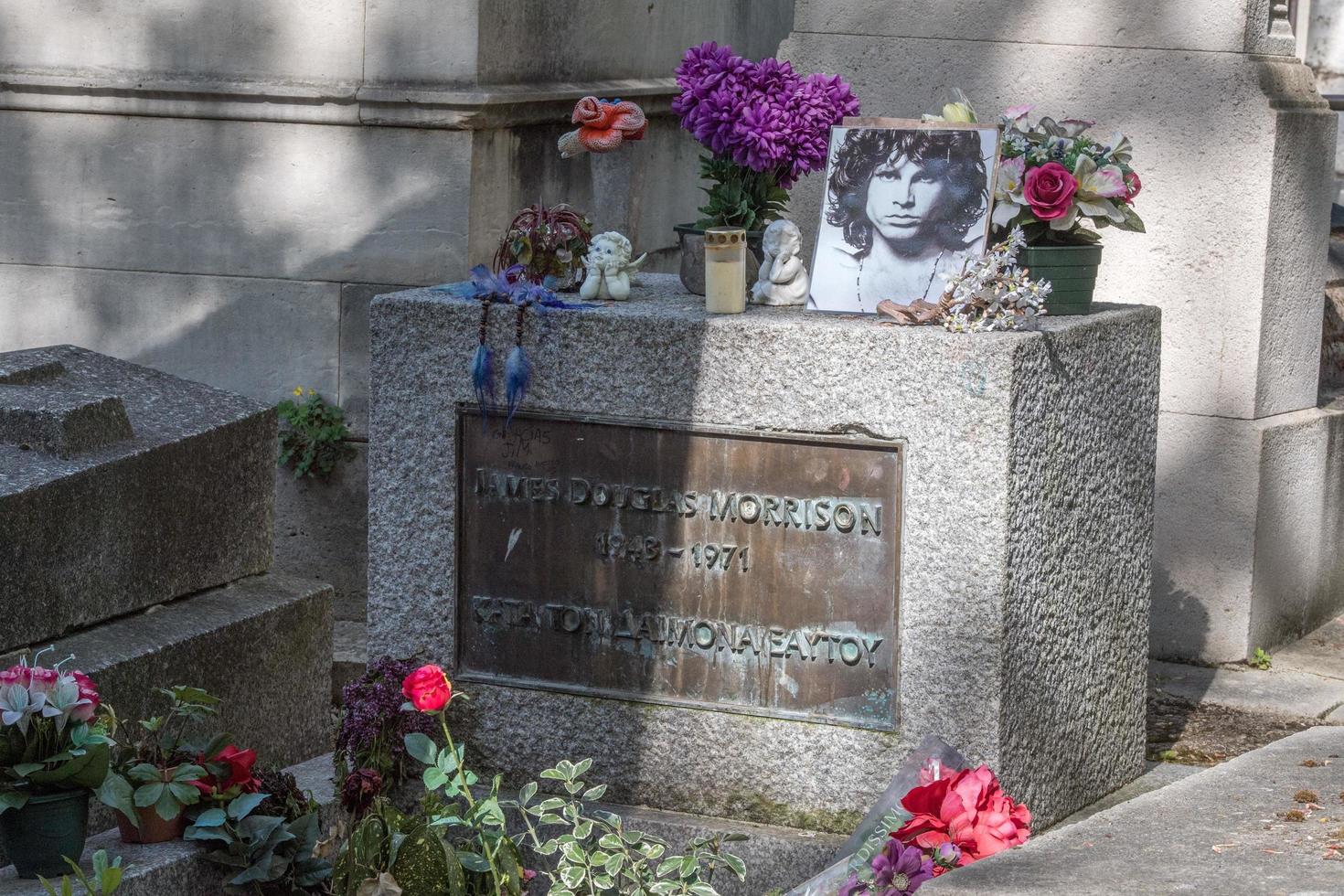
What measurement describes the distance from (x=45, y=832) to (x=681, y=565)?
140 cm

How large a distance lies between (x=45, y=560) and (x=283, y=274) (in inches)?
92.4

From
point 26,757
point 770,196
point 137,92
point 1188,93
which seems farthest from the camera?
point 137,92

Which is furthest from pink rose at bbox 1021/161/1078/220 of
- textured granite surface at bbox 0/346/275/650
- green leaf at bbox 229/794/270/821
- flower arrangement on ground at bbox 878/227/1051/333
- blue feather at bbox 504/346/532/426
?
textured granite surface at bbox 0/346/275/650

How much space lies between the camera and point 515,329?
3.96 metres

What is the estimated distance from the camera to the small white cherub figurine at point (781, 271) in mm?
3980

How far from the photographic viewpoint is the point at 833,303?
3.91 metres

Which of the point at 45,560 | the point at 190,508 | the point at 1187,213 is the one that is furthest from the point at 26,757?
the point at 1187,213

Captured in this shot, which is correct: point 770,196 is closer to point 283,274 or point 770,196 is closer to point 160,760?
point 160,760

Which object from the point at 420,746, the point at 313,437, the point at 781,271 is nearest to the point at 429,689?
the point at 420,746

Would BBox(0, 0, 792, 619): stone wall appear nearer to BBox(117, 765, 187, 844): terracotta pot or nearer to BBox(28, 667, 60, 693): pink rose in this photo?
BBox(117, 765, 187, 844): terracotta pot

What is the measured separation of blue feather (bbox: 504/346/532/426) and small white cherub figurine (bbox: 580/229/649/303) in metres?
0.23

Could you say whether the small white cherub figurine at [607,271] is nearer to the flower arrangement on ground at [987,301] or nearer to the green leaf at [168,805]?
the flower arrangement on ground at [987,301]

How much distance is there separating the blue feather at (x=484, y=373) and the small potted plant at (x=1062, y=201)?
113cm

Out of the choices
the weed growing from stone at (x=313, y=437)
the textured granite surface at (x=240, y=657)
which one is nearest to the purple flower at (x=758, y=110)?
the textured granite surface at (x=240, y=657)
